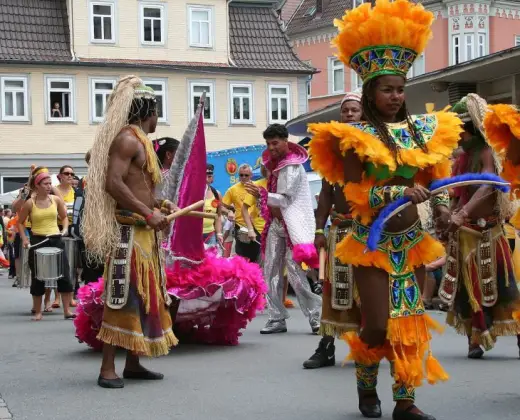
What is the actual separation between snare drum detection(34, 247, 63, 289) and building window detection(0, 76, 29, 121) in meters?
27.9

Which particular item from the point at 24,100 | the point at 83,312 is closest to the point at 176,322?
the point at 83,312

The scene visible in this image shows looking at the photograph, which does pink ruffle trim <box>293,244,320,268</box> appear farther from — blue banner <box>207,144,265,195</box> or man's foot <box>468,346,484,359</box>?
blue banner <box>207,144,265,195</box>

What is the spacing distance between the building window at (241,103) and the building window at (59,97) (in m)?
6.35

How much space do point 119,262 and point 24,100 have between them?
33790 millimetres

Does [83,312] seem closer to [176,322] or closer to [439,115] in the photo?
[176,322]

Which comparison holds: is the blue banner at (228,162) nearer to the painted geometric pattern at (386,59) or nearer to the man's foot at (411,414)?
the painted geometric pattern at (386,59)

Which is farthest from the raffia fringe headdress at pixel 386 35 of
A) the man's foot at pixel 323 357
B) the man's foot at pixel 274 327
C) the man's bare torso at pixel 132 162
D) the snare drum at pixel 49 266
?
the snare drum at pixel 49 266

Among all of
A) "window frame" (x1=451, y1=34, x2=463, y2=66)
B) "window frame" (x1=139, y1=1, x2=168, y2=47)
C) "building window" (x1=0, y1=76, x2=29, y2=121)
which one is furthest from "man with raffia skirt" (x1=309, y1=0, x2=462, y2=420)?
"window frame" (x1=451, y1=34, x2=463, y2=66)

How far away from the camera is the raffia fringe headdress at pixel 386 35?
5664 mm

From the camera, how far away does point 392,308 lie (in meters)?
5.62

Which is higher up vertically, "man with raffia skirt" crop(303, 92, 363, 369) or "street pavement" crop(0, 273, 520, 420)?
"man with raffia skirt" crop(303, 92, 363, 369)

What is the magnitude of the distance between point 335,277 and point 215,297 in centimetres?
261

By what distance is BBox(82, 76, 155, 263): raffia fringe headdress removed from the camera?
7.36 m

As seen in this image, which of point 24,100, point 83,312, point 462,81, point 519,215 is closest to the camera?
point 519,215
